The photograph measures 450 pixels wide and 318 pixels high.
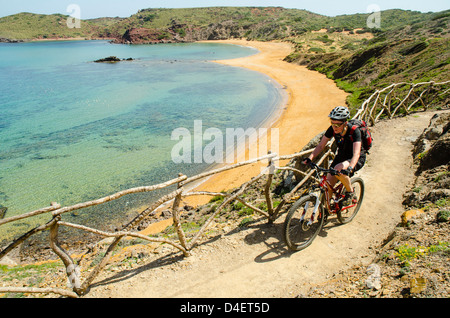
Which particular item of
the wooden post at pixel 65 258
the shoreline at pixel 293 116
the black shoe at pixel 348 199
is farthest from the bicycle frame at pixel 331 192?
the shoreline at pixel 293 116

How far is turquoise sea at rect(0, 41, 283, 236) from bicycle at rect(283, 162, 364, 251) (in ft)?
28.9

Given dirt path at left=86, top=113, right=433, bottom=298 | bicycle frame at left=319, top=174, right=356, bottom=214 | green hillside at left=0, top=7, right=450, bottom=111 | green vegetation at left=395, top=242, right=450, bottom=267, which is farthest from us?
green hillside at left=0, top=7, right=450, bottom=111

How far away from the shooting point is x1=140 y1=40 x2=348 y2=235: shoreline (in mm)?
13752

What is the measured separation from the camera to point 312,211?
17.2 feet

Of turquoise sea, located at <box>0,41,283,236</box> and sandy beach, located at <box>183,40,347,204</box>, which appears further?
turquoise sea, located at <box>0,41,283,236</box>

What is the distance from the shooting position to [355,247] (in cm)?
538

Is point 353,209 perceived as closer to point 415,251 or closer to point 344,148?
point 344,148

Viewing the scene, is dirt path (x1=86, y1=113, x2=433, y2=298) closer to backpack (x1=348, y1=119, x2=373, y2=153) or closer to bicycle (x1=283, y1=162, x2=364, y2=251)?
bicycle (x1=283, y1=162, x2=364, y2=251)

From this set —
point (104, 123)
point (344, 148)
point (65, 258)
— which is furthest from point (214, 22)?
point (65, 258)

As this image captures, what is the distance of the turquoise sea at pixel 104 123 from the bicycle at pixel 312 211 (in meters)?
8.80

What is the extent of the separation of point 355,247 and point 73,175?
15590 millimetres

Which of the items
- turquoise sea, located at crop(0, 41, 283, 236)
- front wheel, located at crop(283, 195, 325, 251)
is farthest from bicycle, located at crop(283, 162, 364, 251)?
turquoise sea, located at crop(0, 41, 283, 236)

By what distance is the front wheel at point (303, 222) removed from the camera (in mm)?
4881

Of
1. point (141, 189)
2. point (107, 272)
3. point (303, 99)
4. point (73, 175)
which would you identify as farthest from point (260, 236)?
point (303, 99)
